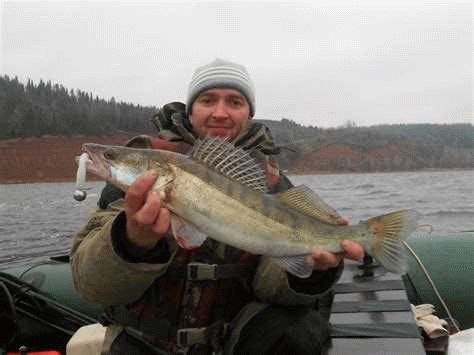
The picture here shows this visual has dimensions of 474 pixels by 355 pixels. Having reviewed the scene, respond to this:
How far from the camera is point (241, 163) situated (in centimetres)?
310

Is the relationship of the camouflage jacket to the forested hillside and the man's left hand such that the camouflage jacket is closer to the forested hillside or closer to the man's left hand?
the man's left hand

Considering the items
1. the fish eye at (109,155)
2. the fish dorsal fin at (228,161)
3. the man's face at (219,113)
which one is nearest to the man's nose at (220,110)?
the man's face at (219,113)

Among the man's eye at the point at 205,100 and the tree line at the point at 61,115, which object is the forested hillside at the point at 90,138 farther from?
the man's eye at the point at 205,100

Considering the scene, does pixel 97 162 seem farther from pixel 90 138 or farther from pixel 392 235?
pixel 90 138

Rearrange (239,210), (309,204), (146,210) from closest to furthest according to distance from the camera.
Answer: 1. (146,210)
2. (239,210)
3. (309,204)

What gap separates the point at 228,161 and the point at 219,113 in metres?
0.83

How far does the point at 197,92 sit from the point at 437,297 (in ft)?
11.2

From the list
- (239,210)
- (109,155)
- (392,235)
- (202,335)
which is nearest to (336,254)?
(392,235)

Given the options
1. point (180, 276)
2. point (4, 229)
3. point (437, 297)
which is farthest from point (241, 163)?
point (4, 229)

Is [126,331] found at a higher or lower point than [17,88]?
lower

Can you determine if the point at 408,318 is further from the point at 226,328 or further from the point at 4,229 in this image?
the point at 4,229

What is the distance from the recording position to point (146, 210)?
8.73ft

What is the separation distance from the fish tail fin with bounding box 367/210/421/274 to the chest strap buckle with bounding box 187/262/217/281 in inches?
42.3

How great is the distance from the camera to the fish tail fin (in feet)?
10.2
